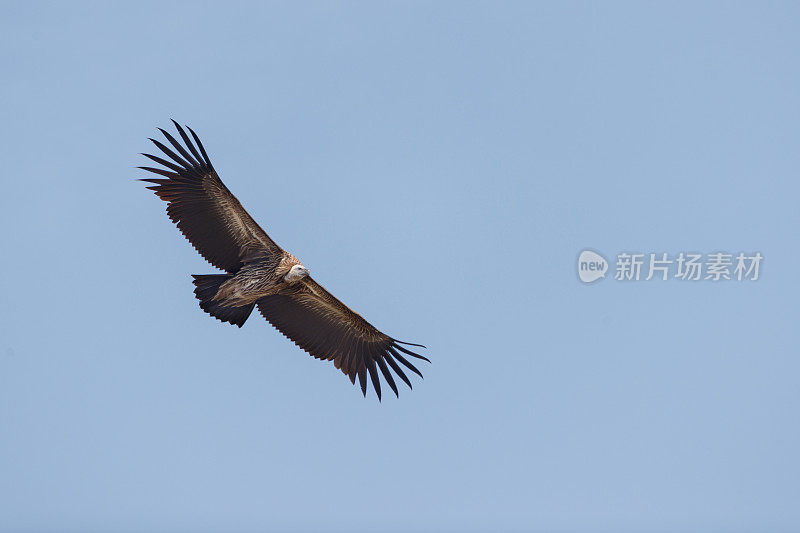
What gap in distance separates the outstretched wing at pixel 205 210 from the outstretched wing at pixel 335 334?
5.15 feet

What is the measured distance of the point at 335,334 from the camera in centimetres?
3088

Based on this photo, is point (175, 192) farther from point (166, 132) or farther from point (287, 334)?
point (287, 334)

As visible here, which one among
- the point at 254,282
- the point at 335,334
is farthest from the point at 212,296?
the point at 335,334

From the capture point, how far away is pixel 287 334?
30.7 m

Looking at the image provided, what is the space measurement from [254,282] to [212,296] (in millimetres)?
997

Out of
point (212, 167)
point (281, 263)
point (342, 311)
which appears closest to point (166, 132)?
point (212, 167)

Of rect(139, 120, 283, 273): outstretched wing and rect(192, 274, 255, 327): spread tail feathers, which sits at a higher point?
rect(139, 120, 283, 273): outstretched wing

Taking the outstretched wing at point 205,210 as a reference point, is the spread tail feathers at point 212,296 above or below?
below

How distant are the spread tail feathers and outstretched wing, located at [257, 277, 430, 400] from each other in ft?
4.29

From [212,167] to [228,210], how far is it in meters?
1.04

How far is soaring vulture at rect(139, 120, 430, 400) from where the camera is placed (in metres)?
28.9

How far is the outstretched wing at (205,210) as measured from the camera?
28797 mm

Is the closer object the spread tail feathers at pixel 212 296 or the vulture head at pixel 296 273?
the spread tail feathers at pixel 212 296

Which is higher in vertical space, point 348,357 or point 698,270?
point 698,270
